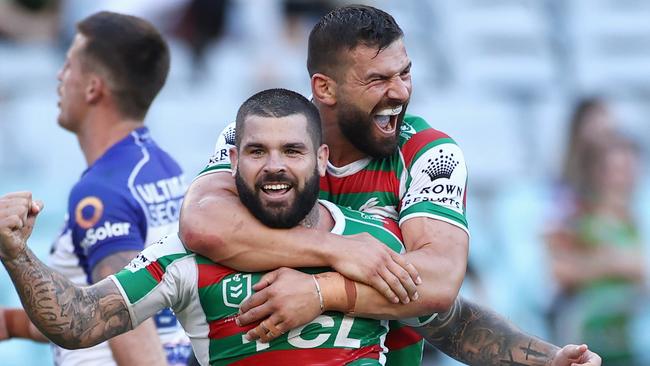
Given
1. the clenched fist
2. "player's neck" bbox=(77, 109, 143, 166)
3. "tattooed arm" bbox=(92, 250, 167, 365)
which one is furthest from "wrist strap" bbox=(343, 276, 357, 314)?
"player's neck" bbox=(77, 109, 143, 166)

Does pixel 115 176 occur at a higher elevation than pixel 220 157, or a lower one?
lower

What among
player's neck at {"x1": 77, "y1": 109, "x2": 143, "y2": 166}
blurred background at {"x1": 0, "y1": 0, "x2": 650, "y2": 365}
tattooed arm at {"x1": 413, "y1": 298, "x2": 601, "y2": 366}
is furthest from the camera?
blurred background at {"x1": 0, "y1": 0, "x2": 650, "y2": 365}

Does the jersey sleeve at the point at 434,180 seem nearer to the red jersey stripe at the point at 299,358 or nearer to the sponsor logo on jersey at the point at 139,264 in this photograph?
the red jersey stripe at the point at 299,358

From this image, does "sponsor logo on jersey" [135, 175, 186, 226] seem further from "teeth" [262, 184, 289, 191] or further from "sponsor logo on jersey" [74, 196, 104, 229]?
"teeth" [262, 184, 289, 191]

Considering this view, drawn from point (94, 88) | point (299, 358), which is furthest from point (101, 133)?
point (299, 358)

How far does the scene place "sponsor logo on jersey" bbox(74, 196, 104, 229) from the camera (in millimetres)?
6578

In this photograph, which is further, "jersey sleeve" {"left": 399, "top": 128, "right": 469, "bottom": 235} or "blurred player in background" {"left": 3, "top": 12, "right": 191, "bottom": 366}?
"blurred player in background" {"left": 3, "top": 12, "right": 191, "bottom": 366}

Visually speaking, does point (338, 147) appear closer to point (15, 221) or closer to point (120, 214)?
point (120, 214)

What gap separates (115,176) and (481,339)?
195 centimetres

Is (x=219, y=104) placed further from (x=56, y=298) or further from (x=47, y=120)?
(x=56, y=298)

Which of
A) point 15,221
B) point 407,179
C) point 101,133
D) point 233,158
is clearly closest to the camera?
point 15,221

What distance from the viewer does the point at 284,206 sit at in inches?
209

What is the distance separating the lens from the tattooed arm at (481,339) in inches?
233

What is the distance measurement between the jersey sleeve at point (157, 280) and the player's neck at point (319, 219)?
0.47 m
